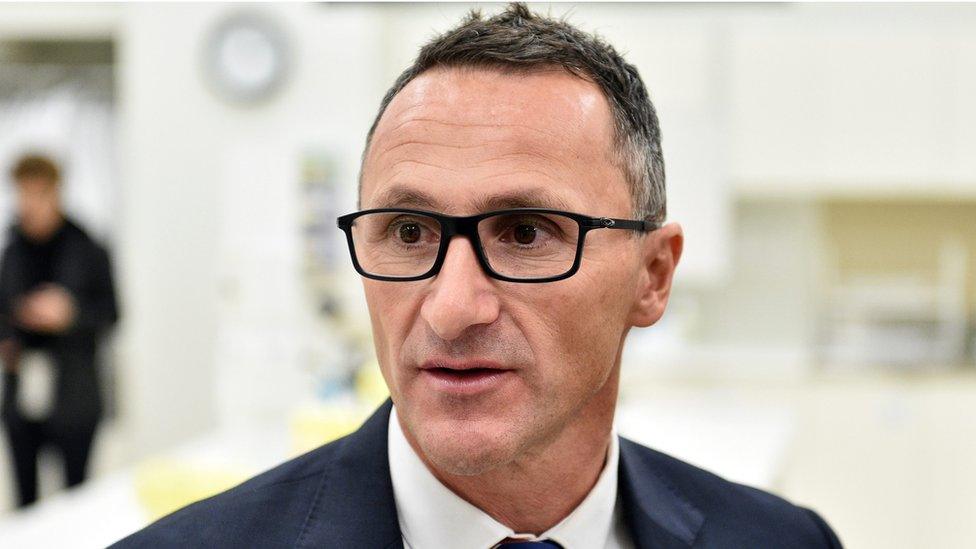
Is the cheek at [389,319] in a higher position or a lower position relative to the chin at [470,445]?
higher

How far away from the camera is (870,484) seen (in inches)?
170

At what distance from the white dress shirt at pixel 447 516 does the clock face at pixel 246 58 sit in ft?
13.0

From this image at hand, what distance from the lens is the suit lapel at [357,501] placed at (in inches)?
40.6

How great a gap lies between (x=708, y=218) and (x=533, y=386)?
11.4 ft

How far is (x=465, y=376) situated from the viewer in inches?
37.7

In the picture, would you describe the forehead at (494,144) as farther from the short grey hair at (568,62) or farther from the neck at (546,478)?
the neck at (546,478)

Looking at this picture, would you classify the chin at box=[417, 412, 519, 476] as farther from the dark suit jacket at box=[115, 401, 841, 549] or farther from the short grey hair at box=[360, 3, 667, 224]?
the short grey hair at box=[360, 3, 667, 224]

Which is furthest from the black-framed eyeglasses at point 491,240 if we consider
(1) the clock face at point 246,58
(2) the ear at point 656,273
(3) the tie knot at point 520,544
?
(1) the clock face at point 246,58

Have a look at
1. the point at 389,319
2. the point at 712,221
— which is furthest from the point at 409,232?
the point at 712,221

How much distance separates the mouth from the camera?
37.3 inches

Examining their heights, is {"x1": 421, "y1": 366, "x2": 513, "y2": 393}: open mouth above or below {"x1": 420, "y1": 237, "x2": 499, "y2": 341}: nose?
below

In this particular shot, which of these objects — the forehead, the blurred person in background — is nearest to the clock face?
the blurred person in background

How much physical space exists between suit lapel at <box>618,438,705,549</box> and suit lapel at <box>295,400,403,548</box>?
0.94ft

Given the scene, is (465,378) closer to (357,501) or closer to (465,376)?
(465,376)
